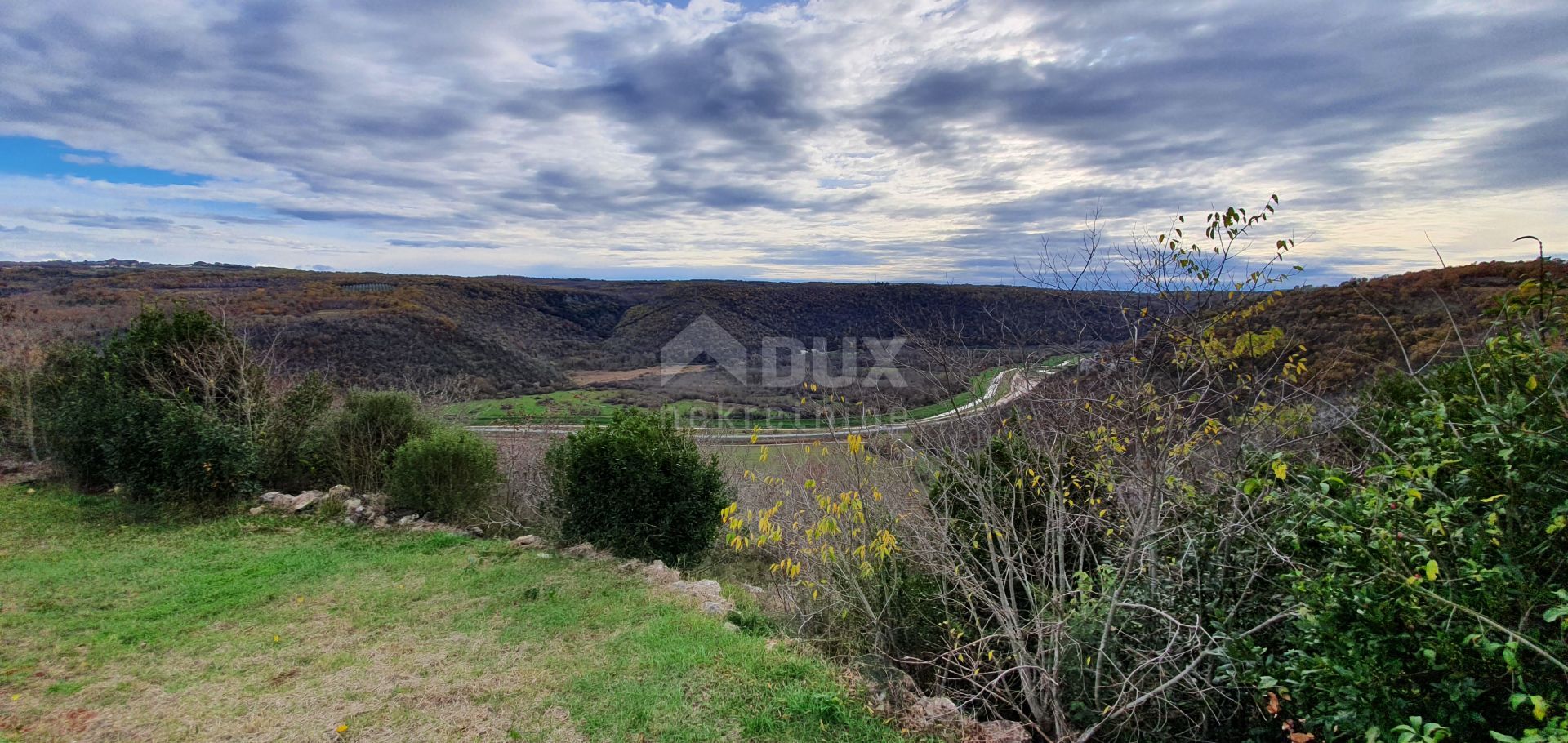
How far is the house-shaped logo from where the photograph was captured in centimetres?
3497

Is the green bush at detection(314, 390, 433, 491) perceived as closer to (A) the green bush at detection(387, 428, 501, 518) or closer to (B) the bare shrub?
(A) the green bush at detection(387, 428, 501, 518)

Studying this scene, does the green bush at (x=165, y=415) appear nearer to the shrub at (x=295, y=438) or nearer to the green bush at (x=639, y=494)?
the shrub at (x=295, y=438)

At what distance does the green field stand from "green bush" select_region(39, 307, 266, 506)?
348 centimetres

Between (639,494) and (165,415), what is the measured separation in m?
6.12

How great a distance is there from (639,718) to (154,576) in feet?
18.3

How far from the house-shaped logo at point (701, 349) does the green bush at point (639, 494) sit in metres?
24.1

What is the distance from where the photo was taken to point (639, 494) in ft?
26.6

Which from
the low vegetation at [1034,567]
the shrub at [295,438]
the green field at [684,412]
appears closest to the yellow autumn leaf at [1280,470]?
the low vegetation at [1034,567]

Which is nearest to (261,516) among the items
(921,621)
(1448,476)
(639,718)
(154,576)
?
(154,576)

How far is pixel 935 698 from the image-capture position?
4.26 m

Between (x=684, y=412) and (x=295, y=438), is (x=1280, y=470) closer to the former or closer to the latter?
(x=295, y=438)

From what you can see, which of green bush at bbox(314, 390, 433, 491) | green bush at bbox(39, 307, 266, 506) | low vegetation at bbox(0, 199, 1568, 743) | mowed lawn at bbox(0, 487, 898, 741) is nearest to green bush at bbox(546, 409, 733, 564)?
low vegetation at bbox(0, 199, 1568, 743)

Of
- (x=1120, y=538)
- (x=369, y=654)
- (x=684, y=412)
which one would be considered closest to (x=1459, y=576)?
(x=1120, y=538)

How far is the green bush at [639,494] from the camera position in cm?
809
